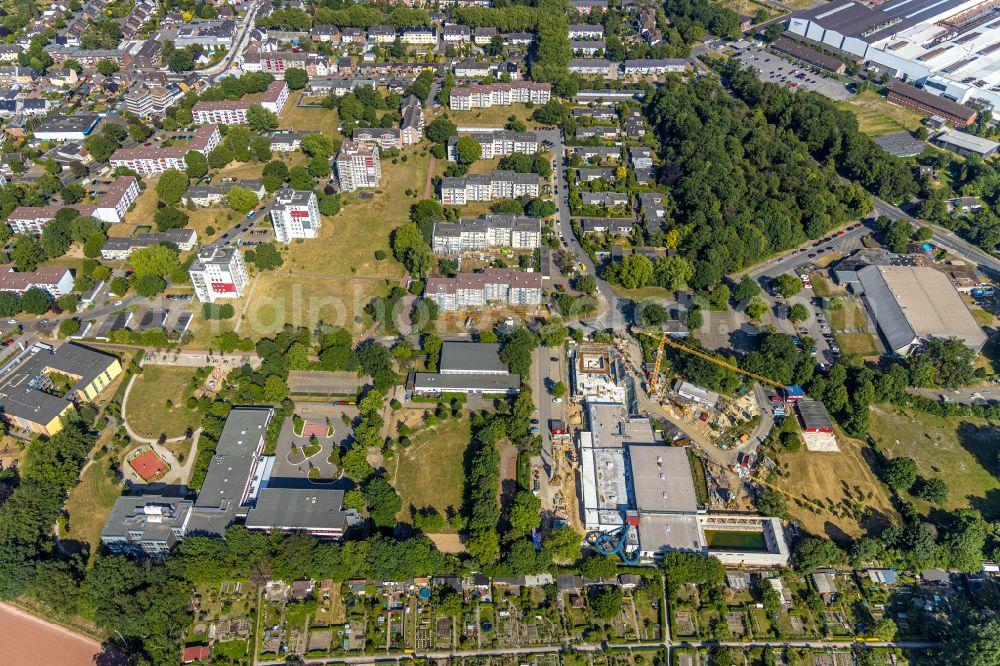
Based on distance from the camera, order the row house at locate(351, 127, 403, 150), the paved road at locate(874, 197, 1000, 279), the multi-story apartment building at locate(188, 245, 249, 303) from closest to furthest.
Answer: the multi-story apartment building at locate(188, 245, 249, 303), the paved road at locate(874, 197, 1000, 279), the row house at locate(351, 127, 403, 150)

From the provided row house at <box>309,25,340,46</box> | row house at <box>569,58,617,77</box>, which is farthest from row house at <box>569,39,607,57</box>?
row house at <box>309,25,340,46</box>

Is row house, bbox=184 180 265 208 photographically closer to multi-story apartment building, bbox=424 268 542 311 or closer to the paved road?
multi-story apartment building, bbox=424 268 542 311

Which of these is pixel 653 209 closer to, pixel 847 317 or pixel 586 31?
pixel 847 317

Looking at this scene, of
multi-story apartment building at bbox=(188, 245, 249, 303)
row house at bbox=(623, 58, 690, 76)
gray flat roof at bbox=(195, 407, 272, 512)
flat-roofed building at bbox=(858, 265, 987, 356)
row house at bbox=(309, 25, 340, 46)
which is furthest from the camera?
row house at bbox=(309, 25, 340, 46)

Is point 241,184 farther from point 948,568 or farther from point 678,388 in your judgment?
point 948,568

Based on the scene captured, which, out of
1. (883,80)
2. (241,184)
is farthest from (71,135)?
(883,80)

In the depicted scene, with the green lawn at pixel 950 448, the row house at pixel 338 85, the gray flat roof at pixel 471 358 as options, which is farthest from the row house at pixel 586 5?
the green lawn at pixel 950 448
